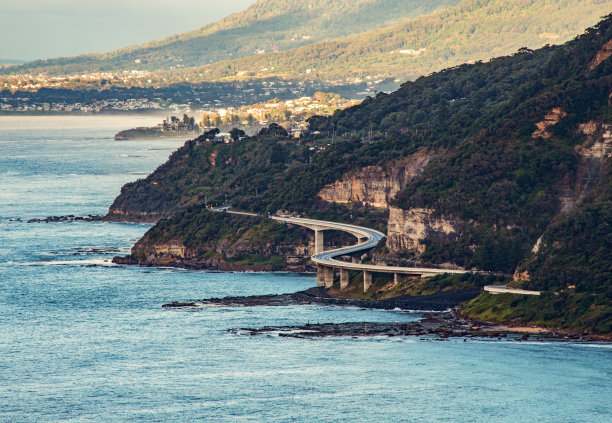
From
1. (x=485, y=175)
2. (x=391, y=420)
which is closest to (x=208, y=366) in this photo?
(x=391, y=420)

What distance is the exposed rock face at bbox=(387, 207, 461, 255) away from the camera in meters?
139

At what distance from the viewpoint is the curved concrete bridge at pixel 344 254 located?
135 metres

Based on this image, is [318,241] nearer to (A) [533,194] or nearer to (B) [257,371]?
(A) [533,194]

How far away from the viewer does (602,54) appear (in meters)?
156

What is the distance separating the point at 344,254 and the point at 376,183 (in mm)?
26944

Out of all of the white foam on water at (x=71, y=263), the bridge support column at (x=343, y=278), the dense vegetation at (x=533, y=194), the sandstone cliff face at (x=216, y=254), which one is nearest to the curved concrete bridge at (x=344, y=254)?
the bridge support column at (x=343, y=278)

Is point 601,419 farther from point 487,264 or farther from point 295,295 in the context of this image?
point 295,295

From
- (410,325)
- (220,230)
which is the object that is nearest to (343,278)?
(410,325)

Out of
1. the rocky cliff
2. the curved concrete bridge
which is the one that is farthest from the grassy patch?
the rocky cliff

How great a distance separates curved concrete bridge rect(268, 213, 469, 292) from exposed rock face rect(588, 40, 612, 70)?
3310 cm

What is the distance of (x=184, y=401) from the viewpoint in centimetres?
9262

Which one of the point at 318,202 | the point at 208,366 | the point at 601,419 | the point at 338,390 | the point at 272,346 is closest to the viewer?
the point at 601,419

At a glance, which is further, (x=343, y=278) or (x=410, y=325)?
(x=343, y=278)

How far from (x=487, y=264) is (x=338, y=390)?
39.3 meters
